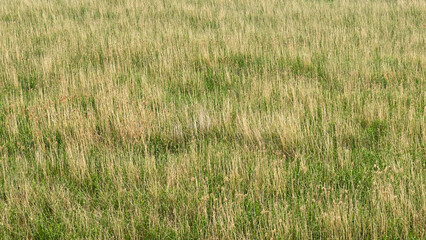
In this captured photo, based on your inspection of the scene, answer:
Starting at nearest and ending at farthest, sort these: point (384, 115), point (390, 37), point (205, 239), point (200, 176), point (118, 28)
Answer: point (205, 239), point (200, 176), point (384, 115), point (390, 37), point (118, 28)

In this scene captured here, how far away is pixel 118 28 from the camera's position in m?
9.53

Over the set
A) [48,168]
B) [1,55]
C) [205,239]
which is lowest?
[205,239]

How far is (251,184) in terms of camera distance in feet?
11.0

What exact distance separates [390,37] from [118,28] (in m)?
5.88

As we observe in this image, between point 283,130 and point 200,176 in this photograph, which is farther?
point 283,130

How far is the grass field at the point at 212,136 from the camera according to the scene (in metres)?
2.99

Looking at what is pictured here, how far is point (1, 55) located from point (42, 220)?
5.07 m

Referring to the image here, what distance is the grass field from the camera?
2990mm

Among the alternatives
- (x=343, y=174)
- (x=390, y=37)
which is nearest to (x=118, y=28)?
(x=390, y=37)

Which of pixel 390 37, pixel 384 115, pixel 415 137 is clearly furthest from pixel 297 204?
pixel 390 37

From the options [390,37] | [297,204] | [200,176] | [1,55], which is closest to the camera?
[297,204]

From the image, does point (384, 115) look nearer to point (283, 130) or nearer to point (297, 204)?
point (283, 130)

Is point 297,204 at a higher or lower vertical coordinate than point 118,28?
lower

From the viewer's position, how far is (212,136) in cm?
443
